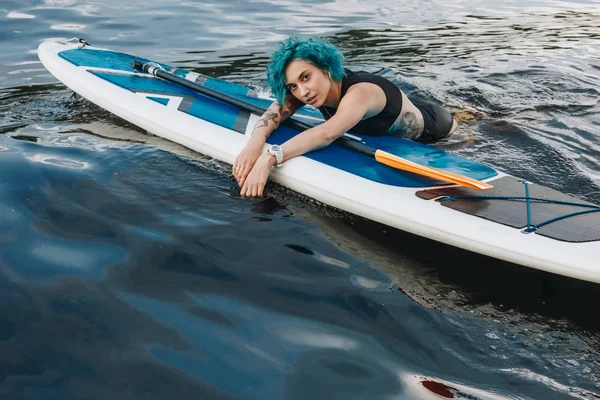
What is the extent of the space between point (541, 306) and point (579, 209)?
0.72 metres

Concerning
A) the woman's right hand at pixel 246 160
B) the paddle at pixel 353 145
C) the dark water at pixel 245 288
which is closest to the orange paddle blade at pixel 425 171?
the paddle at pixel 353 145

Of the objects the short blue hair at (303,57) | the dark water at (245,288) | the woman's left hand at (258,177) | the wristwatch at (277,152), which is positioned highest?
the short blue hair at (303,57)

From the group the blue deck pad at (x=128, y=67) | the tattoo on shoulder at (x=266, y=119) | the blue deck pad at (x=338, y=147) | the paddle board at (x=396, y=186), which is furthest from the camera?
the blue deck pad at (x=128, y=67)

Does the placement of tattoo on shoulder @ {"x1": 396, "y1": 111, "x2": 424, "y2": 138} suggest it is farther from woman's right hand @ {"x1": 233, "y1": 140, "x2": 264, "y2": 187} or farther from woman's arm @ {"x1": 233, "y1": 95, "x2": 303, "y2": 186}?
woman's right hand @ {"x1": 233, "y1": 140, "x2": 264, "y2": 187}

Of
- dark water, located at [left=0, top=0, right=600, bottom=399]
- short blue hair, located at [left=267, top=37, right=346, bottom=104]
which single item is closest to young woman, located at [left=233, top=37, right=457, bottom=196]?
short blue hair, located at [left=267, top=37, right=346, bottom=104]

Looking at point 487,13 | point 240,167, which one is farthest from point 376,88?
point 487,13

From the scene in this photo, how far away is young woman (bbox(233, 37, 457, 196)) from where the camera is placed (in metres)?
3.71

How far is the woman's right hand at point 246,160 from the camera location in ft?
13.0

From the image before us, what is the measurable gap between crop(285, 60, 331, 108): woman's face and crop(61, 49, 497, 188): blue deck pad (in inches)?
16.6

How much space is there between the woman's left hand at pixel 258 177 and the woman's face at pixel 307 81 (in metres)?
0.45

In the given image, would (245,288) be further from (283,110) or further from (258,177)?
(283,110)

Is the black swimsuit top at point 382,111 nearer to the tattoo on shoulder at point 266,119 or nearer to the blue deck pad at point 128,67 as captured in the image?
the tattoo on shoulder at point 266,119

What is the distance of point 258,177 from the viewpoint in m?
3.86

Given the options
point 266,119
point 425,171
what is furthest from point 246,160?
point 425,171
